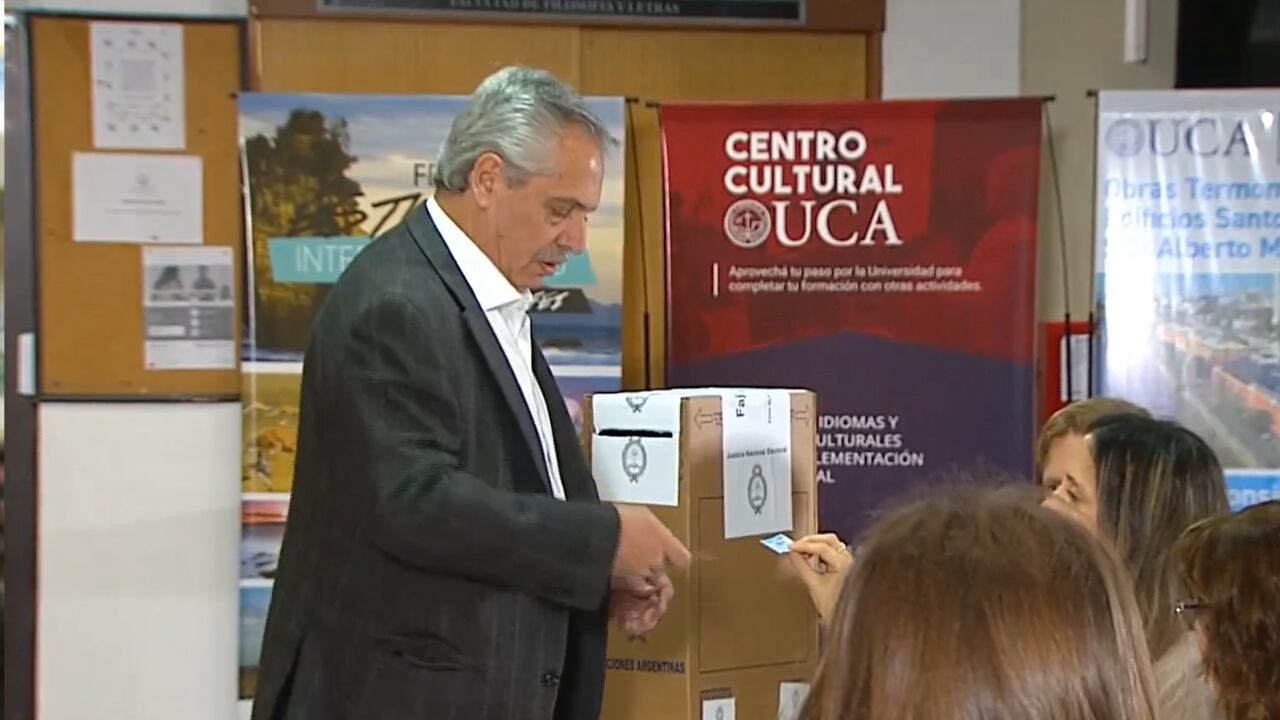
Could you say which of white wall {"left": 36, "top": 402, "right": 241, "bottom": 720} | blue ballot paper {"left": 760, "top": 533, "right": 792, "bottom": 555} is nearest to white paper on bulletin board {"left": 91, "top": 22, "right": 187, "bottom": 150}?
white wall {"left": 36, "top": 402, "right": 241, "bottom": 720}

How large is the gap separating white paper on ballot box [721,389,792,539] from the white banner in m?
1.39

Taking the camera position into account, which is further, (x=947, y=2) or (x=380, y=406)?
(x=947, y=2)

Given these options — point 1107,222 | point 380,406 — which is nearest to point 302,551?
point 380,406

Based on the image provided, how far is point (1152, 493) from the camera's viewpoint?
1983mm

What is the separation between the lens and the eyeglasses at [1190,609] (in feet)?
4.85

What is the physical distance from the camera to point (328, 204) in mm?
3283

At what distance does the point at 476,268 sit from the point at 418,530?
37cm

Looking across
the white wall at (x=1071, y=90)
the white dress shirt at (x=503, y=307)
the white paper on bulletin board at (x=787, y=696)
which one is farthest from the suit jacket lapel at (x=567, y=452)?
the white wall at (x=1071, y=90)

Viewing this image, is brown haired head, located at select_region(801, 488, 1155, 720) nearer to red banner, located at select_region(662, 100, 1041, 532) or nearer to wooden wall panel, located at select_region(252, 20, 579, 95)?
red banner, located at select_region(662, 100, 1041, 532)

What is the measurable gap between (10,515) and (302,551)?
2064 mm

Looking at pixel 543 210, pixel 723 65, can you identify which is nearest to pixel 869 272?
pixel 723 65

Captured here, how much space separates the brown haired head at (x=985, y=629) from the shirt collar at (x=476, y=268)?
941 millimetres

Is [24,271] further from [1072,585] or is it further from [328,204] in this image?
[1072,585]

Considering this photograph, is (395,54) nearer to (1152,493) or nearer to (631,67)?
(631,67)
